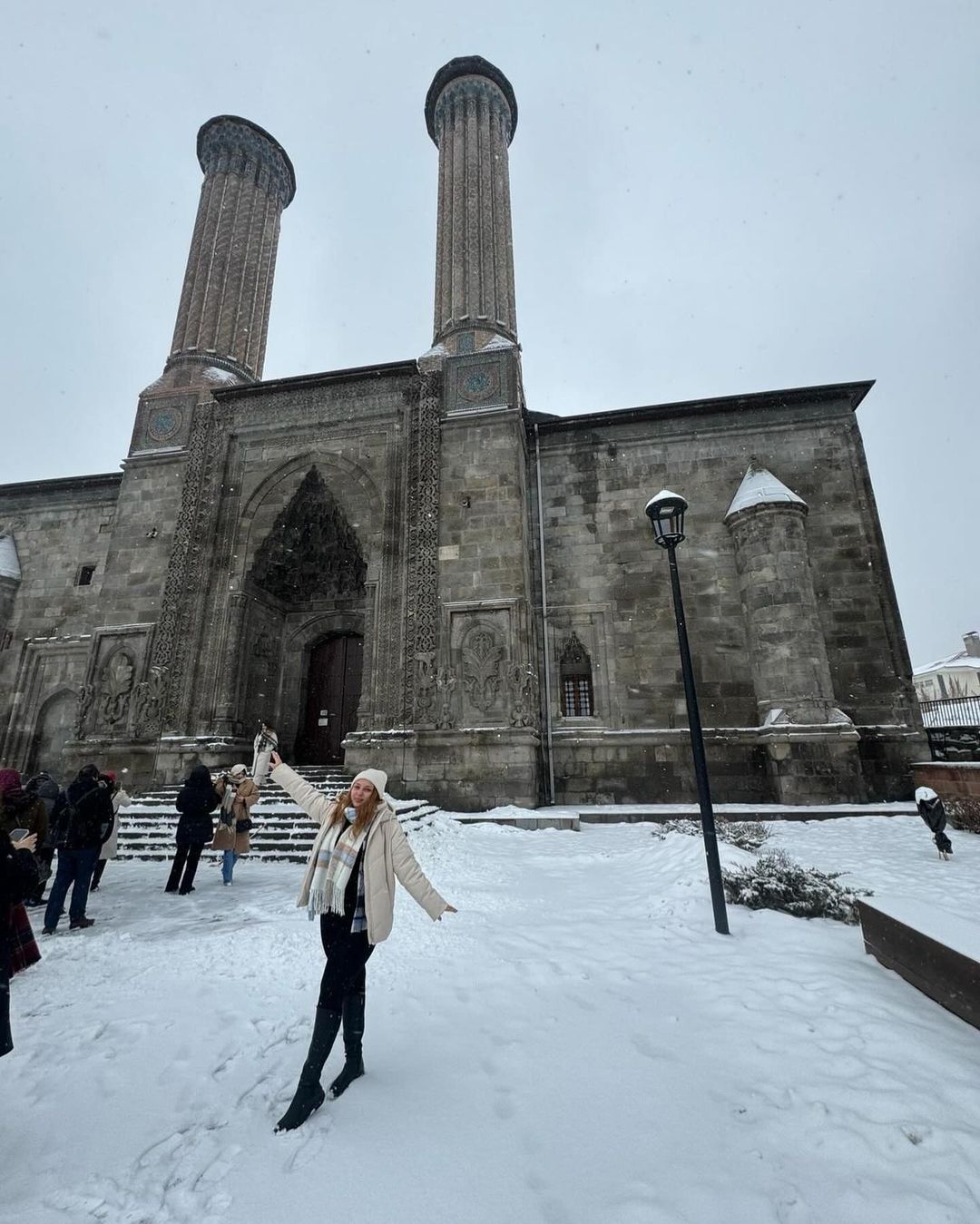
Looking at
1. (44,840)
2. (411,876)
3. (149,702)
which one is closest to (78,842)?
(44,840)

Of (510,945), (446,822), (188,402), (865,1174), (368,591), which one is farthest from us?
(188,402)

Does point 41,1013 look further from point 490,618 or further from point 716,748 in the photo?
point 716,748

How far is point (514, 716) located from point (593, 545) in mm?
5106

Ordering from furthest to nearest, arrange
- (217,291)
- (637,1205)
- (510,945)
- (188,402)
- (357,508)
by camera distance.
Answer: (217,291) → (188,402) → (357,508) → (510,945) → (637,1205)

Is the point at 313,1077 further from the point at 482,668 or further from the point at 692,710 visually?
the point at 482,668

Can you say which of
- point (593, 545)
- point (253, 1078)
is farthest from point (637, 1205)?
point (593, 545)

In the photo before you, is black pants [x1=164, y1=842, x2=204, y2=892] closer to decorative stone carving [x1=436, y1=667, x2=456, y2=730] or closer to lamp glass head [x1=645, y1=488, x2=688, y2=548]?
decorative stone carving [x1=436, y1=667, x2=456, y2=730]

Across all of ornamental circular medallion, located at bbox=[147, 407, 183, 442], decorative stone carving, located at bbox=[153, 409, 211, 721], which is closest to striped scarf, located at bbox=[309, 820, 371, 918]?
decorative stone carving, located at bbox=[153, 409, 211, 721]

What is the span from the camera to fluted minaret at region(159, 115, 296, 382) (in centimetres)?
1750

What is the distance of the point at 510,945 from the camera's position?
4.35 m

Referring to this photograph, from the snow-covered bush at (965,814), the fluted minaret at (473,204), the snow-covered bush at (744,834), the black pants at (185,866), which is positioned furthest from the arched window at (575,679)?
the fluted minaret at (473,204)

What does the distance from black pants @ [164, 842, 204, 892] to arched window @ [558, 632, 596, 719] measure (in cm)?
849

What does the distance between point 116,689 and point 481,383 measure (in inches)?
456

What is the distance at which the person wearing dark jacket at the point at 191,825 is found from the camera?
611 cm
